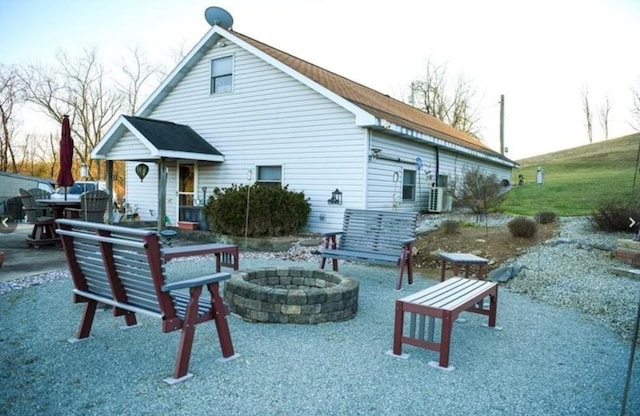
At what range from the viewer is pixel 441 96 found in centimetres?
3175

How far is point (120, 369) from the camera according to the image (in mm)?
3129

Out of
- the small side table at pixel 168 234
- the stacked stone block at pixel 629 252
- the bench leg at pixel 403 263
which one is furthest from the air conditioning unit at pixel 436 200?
the small side table at pixel 168 234

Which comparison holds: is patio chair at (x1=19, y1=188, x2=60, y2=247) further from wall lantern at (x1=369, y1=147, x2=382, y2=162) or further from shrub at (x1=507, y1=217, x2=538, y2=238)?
shrub at (x1=507, y1=217, x2=538, y2=238)

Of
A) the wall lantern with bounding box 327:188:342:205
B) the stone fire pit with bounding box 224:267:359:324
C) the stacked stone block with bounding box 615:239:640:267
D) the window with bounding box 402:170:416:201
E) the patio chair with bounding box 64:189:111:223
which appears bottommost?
the stone fire pit with bounding box 224:267:359:324

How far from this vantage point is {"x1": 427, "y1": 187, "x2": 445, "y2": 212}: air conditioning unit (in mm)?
13422

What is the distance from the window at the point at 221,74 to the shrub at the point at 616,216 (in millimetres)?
10045

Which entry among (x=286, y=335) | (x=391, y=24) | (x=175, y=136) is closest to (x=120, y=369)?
(x=286, y=335)

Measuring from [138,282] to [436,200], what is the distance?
38.3 ft

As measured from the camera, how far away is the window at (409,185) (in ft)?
40.7

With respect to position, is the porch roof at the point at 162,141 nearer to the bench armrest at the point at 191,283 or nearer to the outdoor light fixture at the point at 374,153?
the outdoor light fixture at the point at 374,153

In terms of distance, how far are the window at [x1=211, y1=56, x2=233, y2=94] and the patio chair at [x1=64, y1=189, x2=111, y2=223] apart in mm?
5352

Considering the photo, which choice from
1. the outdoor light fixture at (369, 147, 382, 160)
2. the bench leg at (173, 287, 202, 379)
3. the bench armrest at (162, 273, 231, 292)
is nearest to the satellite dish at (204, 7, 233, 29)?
the outdoor light fixture at (369, 147, 382, 160)

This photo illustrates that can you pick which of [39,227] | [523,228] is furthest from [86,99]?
[523,228]

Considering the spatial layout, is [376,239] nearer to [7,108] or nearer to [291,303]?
[291,303]
